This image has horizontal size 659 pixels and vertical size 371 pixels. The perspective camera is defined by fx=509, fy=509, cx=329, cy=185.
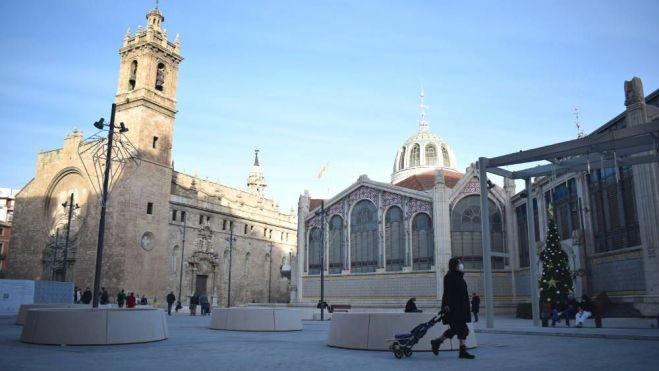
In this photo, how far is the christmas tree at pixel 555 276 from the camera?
26094mm

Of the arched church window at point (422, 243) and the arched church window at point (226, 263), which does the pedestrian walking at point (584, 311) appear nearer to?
the arched church window at point (422, 243)

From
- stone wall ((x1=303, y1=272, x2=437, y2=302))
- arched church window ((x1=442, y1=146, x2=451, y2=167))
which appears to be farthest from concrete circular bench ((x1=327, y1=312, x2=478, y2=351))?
arched church window ((x1=442, y1=146, x2=451, y2=167))

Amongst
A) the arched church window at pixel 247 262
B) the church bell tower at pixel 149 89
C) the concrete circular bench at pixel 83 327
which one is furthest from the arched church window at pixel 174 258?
the concrete circular bench at pixel 83 327

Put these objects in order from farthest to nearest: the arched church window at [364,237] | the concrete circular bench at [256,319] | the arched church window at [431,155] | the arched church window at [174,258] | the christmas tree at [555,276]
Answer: the arched church window at [431,155], the arched church window at [174,258], the arched church window at [364,237], the christmas tree at [555,276], the concrete circular bench at [256,319]

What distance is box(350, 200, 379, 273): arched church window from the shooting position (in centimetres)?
4294

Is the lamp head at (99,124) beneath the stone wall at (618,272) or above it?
above

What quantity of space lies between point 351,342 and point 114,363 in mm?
4883

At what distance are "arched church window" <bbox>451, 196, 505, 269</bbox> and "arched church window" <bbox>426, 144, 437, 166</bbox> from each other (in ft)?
49.4

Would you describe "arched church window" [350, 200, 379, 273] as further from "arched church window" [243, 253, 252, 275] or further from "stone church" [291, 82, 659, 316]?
"arched church window" [243, 253, 252, 275]

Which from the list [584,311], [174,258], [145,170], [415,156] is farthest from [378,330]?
[415,156]

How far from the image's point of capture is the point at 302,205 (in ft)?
162

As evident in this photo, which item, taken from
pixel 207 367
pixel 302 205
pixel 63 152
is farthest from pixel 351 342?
pixel 63 152

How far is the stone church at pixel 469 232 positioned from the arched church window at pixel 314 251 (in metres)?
0.10

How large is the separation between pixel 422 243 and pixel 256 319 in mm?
24882
